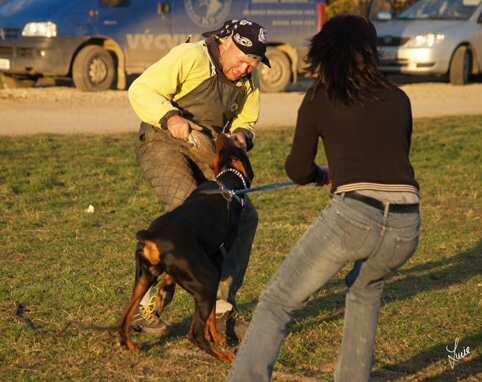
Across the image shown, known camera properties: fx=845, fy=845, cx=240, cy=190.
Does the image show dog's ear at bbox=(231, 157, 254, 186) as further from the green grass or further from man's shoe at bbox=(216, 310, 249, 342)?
the green grass

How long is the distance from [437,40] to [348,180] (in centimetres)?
1426

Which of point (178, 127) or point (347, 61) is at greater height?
point (347, 61)

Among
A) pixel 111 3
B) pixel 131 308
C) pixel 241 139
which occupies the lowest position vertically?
pixel 131 308

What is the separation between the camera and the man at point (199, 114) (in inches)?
178

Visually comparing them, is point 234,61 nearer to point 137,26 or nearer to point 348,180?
point 348,180

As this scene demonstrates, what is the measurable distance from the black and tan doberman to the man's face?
1.55ft

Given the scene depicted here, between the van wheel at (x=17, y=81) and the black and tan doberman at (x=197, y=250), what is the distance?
1182 centimetres

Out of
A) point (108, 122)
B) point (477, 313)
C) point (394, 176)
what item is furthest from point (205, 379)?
point (108, 122)

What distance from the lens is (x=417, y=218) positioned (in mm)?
3479

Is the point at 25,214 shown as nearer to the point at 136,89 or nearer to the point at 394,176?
the point at 136,89

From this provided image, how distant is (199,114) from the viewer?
4750mm

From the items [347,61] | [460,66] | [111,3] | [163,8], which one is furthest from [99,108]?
[347,61]

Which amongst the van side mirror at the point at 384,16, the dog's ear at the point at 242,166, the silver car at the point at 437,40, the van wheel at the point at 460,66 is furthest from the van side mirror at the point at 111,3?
the dog's ear at the point at 242,166

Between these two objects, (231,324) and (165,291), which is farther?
(231,324)
